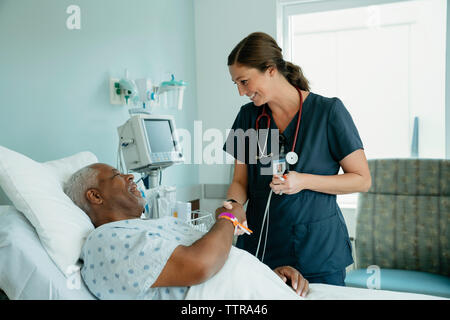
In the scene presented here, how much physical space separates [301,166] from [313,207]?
165 mm

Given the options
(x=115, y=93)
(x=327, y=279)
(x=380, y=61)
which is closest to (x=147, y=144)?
(x=115, y=93)

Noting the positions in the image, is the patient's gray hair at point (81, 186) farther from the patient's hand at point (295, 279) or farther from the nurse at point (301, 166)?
the patient's hand at point (295, 279)

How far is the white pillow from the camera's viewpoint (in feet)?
3.59

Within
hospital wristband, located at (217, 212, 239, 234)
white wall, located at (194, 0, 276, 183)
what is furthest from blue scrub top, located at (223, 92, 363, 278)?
white wall, located at (194, 0, 276, 183)

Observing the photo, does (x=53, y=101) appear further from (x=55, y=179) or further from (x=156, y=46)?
(x=156, y=46)

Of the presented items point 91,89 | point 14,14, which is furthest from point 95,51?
point 14,14

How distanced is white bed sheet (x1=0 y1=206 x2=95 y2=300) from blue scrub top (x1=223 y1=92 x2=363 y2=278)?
2.45 ft

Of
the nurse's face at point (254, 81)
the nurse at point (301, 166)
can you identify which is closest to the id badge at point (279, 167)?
the nurse at point (301, 166)

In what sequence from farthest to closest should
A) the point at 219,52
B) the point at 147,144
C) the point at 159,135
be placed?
the point at 219,52, the point at 159,135, the point at 147,144

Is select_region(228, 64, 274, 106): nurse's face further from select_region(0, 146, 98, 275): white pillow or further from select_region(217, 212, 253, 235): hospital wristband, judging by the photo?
select_region(0, 146, 98, 275): white pillow

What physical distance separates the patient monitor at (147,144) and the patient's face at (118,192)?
310mm

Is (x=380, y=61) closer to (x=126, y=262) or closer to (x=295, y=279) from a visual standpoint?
(x=295, y=279)

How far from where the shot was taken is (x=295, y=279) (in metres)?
1.28
